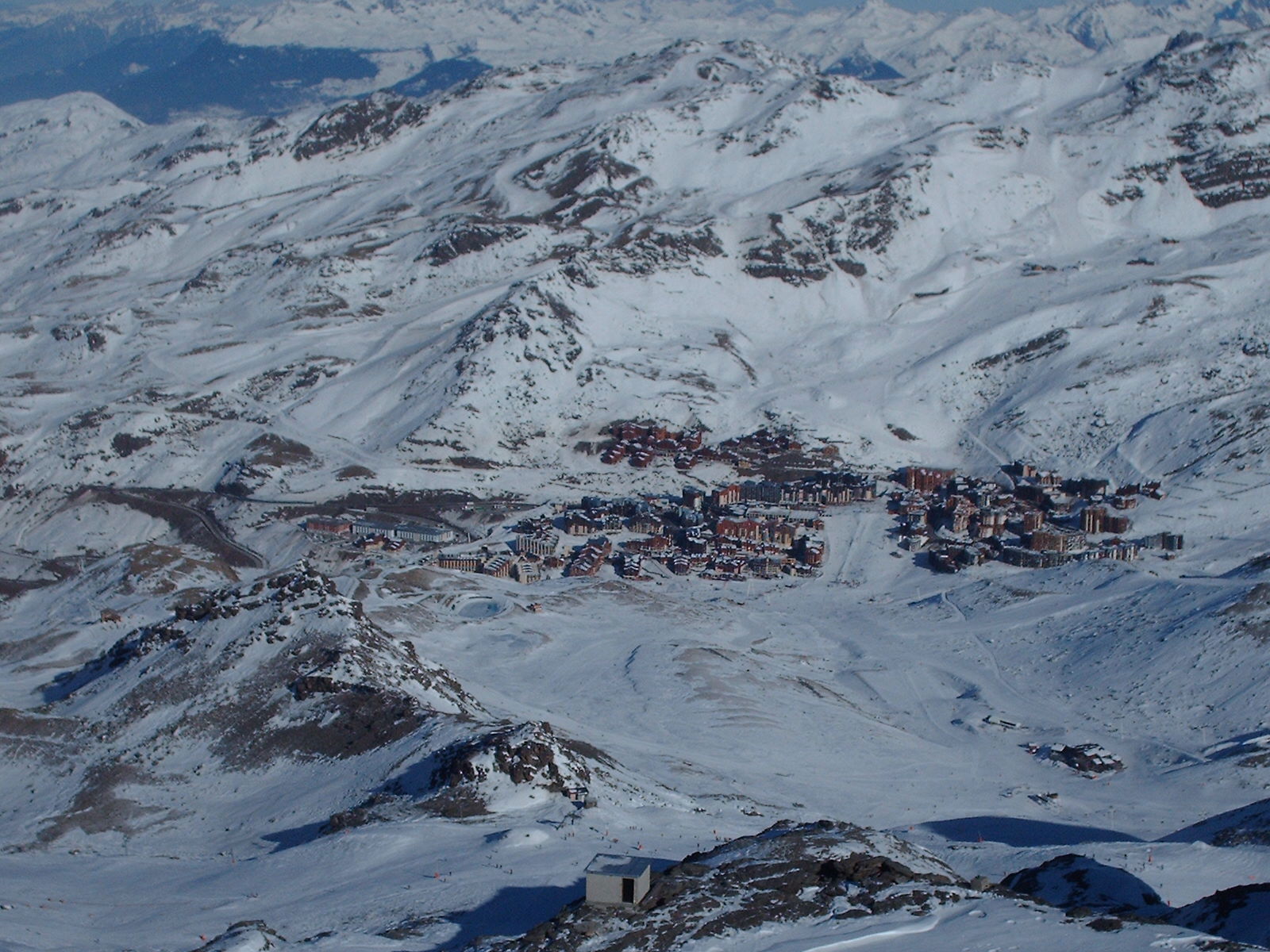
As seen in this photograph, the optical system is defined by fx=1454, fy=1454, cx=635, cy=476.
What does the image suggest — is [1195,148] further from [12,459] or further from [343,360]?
[12,459]

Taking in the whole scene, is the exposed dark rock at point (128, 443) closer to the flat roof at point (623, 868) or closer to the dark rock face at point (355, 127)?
the flat roof at point (623, 868)

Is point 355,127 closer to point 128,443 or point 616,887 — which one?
point 128,443

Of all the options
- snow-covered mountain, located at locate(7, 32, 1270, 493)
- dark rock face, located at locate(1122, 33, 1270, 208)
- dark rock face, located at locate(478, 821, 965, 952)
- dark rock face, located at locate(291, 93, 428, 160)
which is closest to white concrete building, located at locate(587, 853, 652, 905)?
dark rock face, located at locate(478, 821, 965, 952)

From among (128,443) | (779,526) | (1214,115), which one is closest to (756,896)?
(779,526)

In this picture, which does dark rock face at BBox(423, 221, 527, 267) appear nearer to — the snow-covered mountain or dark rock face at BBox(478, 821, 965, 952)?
the snow-covered mountain

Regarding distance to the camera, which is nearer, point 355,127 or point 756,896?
point 756,896

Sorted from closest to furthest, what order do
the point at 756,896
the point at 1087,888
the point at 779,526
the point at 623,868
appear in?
the point at 756,896 < the point at 623,868 < the point at 1087,888 < the point at 779,526

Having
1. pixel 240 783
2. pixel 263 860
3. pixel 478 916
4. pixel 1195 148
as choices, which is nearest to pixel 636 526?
A: pixel 240 783
